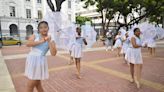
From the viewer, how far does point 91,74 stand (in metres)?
7.25

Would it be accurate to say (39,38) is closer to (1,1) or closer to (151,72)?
(151,72)

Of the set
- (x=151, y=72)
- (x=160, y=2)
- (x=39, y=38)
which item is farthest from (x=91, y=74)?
(x=160, y=2)

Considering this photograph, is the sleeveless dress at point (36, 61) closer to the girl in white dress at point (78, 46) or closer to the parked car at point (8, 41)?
the girl in white dress at point (78, 46)

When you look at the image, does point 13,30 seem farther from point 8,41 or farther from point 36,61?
point 36,61

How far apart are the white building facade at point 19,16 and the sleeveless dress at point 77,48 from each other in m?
29.5

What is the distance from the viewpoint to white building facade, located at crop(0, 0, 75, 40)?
36.7 meters

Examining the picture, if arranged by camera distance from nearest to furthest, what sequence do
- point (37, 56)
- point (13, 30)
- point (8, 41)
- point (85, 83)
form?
point (37, 56), point (85, 83), point (8, 41), point (13, 30)

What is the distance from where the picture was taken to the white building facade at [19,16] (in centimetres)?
3666

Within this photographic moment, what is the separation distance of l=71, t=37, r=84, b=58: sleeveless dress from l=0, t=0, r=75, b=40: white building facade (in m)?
29.5

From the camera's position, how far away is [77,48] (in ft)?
21.6

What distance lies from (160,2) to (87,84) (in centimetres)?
1890

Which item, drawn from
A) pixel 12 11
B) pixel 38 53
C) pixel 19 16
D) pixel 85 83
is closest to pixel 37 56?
pixel 38 53

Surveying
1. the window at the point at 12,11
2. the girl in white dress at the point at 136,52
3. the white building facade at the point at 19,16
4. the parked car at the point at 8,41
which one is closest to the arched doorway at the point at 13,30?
the white building facade at the point at 19,16

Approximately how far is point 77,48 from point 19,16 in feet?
115
